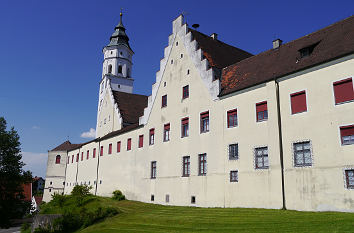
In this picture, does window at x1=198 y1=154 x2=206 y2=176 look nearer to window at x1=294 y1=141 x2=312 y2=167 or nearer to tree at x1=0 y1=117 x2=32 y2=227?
window at x1=294 y1=141 x2=312 y2=167

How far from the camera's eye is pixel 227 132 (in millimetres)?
22688

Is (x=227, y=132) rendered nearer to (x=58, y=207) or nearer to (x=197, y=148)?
(x=197, y=148)

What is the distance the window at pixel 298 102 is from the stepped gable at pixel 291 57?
4.98 ft

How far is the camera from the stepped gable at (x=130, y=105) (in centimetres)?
4603

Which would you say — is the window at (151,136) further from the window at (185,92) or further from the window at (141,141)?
the window at (185,92)

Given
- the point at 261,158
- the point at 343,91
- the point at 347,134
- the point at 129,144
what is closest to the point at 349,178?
the point at 347,134

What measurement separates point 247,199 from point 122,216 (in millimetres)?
9571

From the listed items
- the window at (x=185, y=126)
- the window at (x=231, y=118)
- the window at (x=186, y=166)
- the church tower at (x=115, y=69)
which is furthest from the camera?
the church tower at (x=115, y=69)

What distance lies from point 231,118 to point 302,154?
6.14m

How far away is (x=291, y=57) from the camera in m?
21.8

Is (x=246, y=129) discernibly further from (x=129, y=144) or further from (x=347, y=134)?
(x=129, y=144)

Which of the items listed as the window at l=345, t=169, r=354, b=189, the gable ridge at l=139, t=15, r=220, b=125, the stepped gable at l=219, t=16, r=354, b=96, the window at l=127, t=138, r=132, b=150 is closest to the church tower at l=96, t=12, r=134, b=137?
the window at l=127, t=138, r=132, b=150

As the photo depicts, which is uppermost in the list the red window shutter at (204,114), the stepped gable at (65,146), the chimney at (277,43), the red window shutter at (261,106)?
the chimney at (277,43)

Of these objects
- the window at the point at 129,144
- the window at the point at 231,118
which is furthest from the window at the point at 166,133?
the window at the point at 231,118
